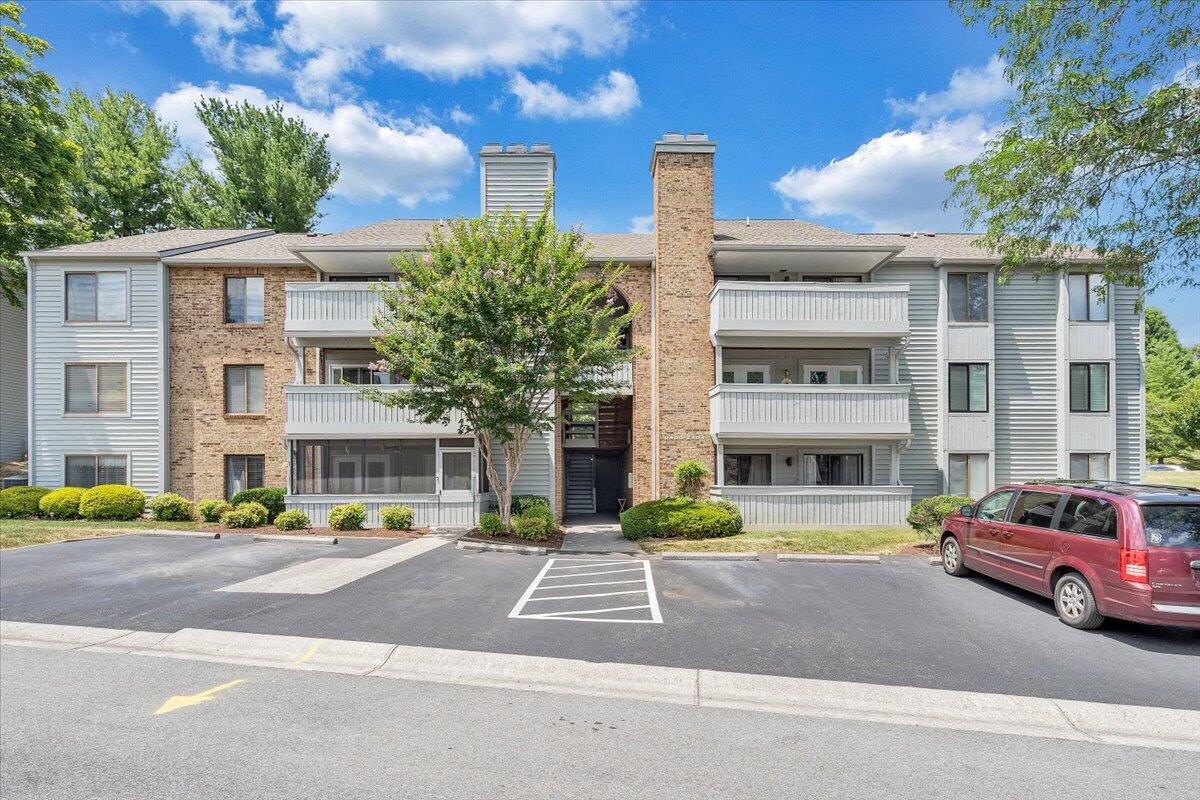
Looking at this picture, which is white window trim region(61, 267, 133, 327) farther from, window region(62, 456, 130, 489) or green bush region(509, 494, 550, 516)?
green bush region(509, 494, 550, 516)

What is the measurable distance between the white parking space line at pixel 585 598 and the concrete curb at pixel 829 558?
3.11m

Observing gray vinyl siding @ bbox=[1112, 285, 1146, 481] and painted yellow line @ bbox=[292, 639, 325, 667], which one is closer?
painted yellow line @ bbox=[292, 639, 325, 667]

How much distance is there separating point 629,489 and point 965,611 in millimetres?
11808

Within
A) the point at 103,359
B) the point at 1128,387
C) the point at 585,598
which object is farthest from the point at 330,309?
the point at 1128,387

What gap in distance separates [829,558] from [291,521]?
1391cm

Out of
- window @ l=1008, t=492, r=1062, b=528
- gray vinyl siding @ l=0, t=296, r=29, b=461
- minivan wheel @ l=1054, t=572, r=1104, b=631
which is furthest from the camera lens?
gray vinyl siding @ l=0, t=296, r=29, b=461

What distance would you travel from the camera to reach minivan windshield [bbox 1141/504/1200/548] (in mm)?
6520

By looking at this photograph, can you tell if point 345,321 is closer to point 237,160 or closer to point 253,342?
point 253,342

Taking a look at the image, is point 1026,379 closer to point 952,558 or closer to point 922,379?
point 922,379

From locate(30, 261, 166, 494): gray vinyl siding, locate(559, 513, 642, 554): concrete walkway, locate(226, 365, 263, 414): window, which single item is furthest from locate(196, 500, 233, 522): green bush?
locate(559, 513, 642, 554): concrete walkway

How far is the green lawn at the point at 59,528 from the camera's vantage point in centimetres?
1293

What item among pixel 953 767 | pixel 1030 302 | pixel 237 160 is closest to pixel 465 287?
pixel 953 767

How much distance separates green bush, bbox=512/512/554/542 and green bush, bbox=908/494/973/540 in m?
9.43

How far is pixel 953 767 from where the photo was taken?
13.7 ft
